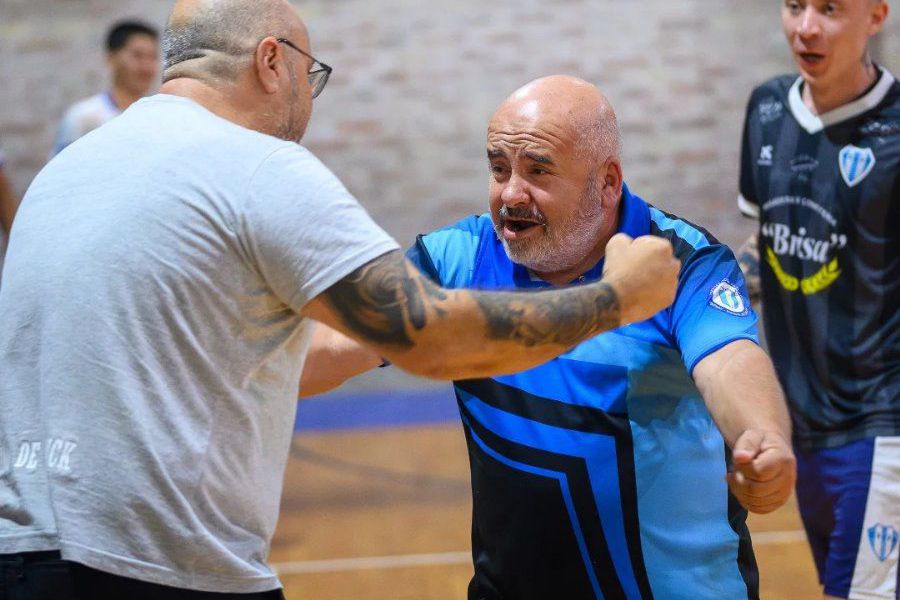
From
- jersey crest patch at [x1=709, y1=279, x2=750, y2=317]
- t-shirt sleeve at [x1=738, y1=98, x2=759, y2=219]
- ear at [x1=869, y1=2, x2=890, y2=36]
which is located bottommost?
t-shirt sleeve at [x1=738, y1=98, x2=759, y2=219]

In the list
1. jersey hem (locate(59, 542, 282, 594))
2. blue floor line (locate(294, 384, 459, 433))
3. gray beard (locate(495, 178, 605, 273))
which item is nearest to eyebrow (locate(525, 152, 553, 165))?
gray beard (locate(495, 178, 605, 273))

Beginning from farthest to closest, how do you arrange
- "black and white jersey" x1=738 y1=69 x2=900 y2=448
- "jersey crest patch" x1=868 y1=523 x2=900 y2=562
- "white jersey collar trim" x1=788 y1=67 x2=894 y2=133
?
1. "white jersey collar trim" x1=788 y1=67 x2=894 y2=133
2. "black and white jersey" x1=738 y1=69 x2=900 y2=448
3. "jersey crest patch" x1=868 y1=523 x2=900 y2=562

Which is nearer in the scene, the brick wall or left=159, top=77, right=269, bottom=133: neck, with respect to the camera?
left=159, top=77, right=269, bottom=133: neck

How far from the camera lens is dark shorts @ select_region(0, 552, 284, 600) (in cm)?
206

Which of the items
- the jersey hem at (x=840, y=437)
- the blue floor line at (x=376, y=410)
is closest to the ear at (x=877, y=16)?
the jersey hem at (x=840, y=437)

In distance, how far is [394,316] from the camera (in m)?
2.09

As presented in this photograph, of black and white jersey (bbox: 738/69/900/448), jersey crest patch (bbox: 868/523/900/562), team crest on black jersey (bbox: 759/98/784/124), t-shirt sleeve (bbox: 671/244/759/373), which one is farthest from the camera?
team crest on black jersey (bbox: 759/98/784/124)

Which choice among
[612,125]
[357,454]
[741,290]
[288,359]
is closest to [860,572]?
[741,290]

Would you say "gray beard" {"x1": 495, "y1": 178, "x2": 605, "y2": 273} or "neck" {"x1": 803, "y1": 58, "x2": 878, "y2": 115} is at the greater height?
"neck" {"x1": 803, "y1": 58, "x2": 878, "y2": 115}

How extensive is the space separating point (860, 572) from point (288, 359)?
2201 mm

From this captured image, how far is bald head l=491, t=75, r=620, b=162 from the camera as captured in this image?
2697mm

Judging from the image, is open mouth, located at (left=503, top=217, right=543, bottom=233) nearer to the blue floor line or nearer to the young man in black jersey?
the young man in black jersey

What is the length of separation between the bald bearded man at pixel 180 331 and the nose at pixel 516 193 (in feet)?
1.70

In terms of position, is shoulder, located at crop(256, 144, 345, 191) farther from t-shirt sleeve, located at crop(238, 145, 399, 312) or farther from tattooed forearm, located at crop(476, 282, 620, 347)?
tattooed forearm, located at crop(476, 282, 620, 347)
